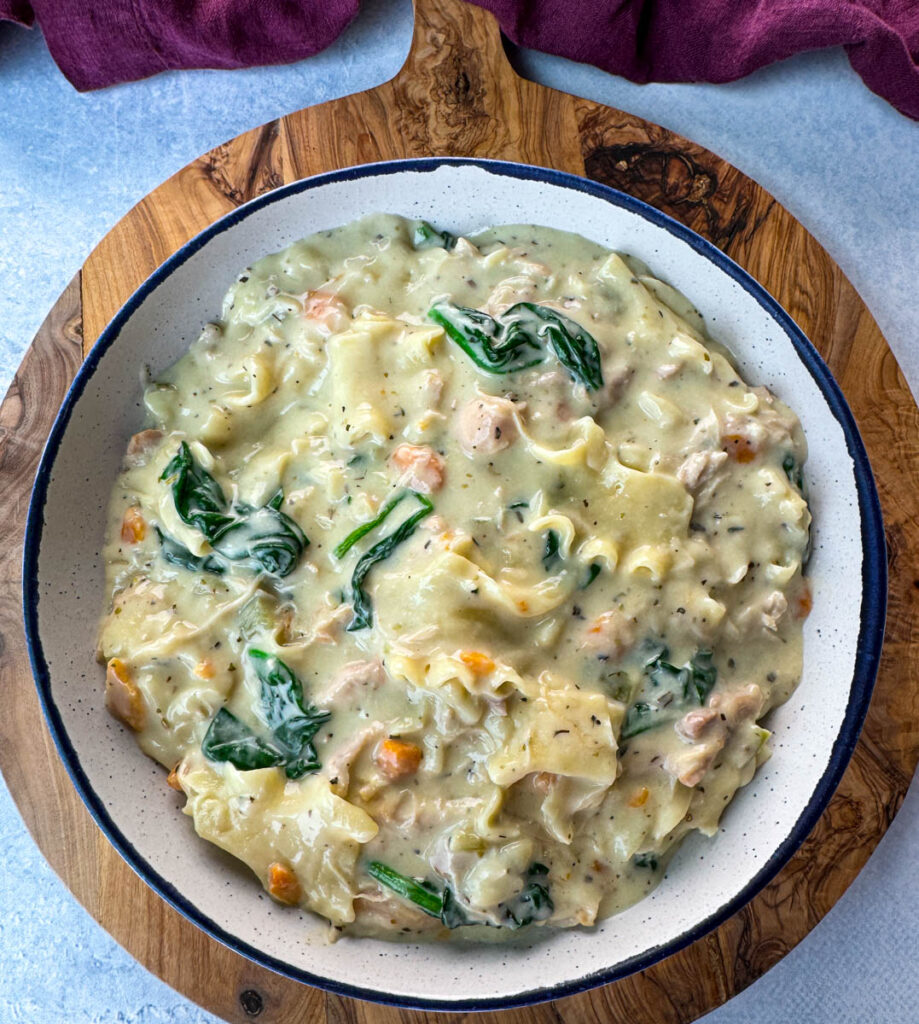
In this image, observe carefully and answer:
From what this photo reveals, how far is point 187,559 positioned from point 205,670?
0.49 meters

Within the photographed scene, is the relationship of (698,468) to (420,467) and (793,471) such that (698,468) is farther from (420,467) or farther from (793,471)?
(420,467)

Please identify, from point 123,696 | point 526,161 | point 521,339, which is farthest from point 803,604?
point 123,696

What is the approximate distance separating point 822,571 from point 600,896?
168cm

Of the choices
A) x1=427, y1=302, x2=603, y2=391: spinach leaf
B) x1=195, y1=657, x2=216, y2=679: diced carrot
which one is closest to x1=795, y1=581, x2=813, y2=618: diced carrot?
x1=427, y1=302, x2=603, y2=391: spinach leaf

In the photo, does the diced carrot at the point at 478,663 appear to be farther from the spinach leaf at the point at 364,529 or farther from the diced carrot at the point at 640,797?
the diced carrot at the point at 640,797

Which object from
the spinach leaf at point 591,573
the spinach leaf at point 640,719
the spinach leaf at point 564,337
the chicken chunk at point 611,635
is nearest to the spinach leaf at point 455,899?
the spinach leaf at point 640,719

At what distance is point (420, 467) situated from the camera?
3.77 metres

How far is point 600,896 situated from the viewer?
390 cm

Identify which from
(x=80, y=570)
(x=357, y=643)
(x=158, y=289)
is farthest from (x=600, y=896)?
(x=158, y=289)

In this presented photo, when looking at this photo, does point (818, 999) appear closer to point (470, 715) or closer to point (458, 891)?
point (458, 891)

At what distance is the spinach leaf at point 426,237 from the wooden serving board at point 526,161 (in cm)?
50

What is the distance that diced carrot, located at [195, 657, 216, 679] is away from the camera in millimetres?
3875

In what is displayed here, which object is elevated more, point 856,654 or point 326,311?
point 326,311

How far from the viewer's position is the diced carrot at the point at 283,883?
381 centimetres
